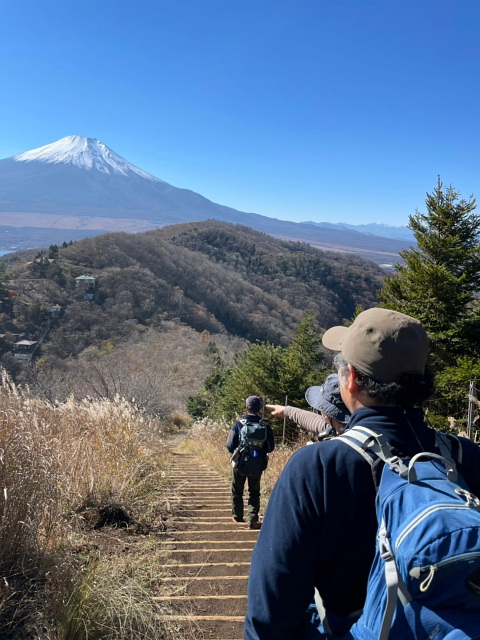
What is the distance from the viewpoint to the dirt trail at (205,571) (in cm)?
221

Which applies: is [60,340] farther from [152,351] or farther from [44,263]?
[44,263]

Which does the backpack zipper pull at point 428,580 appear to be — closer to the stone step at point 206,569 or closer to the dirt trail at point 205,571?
the dirt trail at point 205,571

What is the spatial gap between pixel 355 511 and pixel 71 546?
208cm

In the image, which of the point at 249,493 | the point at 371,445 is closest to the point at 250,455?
the point at 249,493

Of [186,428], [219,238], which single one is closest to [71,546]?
[186,428]

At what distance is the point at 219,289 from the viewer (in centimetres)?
7175

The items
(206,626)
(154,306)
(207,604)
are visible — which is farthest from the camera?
(154,306)

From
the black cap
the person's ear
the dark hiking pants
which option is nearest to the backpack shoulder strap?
the person's ear

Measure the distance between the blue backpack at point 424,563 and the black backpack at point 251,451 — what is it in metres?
3.19

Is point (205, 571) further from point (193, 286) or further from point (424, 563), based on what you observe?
point (193, 286)

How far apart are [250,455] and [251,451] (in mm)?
35

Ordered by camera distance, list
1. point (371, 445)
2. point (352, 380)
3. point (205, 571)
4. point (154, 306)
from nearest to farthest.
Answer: point (371, 445)
point (352, 380)
point (205, 571)
point (154, 306)

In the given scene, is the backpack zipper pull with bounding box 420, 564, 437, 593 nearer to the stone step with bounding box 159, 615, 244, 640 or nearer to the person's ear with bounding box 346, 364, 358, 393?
the person's ear with bounding box 346, 364, 358, 393

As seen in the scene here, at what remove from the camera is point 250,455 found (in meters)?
4.11
